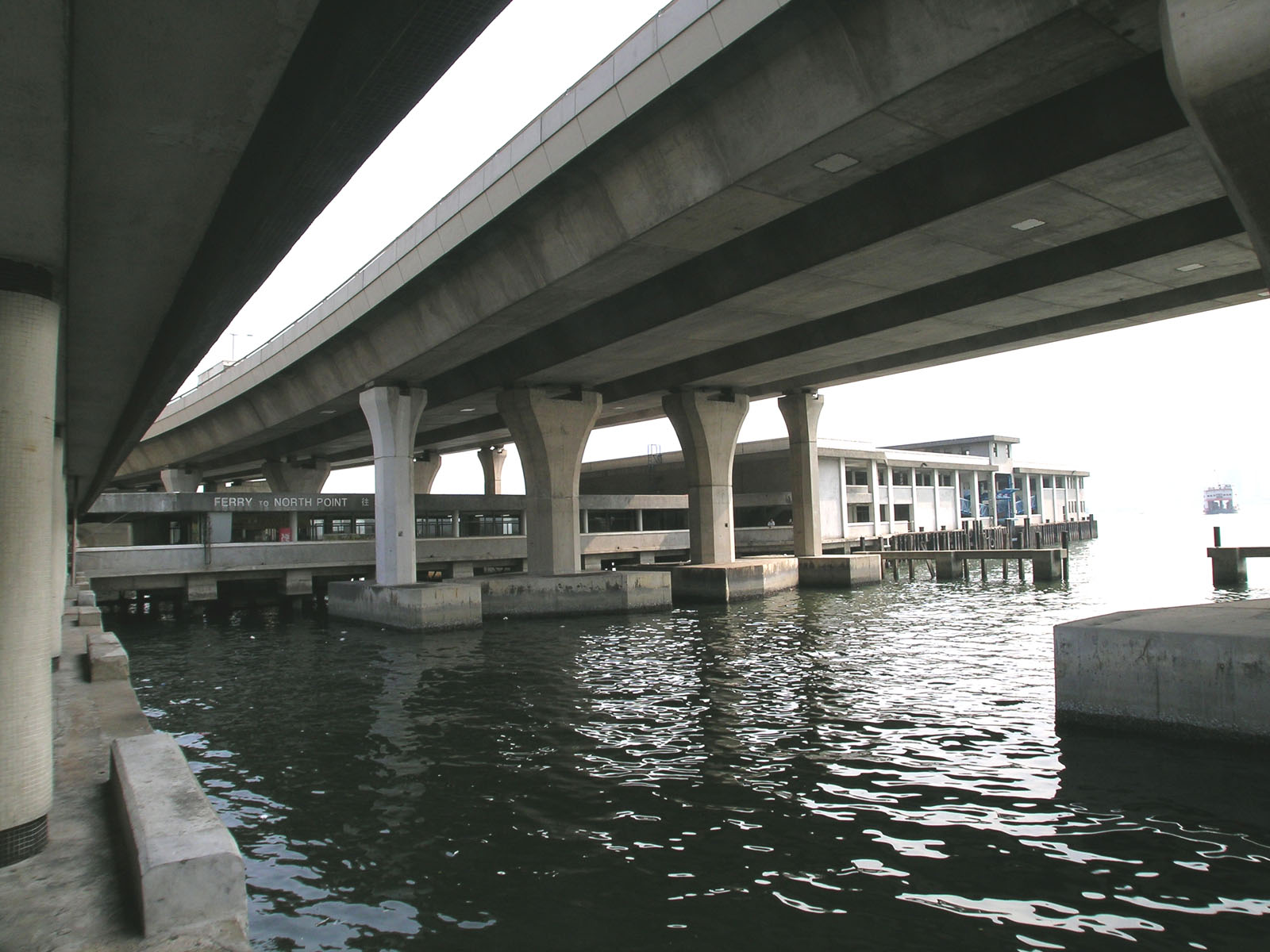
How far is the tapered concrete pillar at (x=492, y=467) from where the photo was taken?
80.3 meters

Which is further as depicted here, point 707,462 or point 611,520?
point 611,520

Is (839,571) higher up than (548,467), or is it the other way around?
(548,467)

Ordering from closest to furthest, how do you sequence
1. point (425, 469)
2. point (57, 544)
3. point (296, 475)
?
point (57, 544)
point (296, 475)
point (425, 469)

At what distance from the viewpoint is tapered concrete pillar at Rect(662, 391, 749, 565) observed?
43719mm

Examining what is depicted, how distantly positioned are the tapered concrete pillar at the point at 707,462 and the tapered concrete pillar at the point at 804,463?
188 inches

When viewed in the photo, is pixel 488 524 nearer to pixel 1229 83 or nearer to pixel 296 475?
pixel 296 475

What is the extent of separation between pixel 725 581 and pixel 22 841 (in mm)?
32852

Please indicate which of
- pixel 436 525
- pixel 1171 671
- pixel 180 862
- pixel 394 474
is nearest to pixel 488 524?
pixel 436 525

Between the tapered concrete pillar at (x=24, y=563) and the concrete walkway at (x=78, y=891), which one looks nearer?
the concrete walkway at (x=78, y=891)

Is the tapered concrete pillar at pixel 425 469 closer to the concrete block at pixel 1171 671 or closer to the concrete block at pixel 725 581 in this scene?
the concrete block at pixel 725 581

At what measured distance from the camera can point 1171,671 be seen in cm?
1246

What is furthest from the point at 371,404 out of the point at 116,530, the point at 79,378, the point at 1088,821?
the point at 116,530

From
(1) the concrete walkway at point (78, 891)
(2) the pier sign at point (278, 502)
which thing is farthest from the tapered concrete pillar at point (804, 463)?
(1) the concrete walkway at point (78, 891)

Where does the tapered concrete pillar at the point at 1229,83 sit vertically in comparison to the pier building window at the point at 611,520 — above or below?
above
